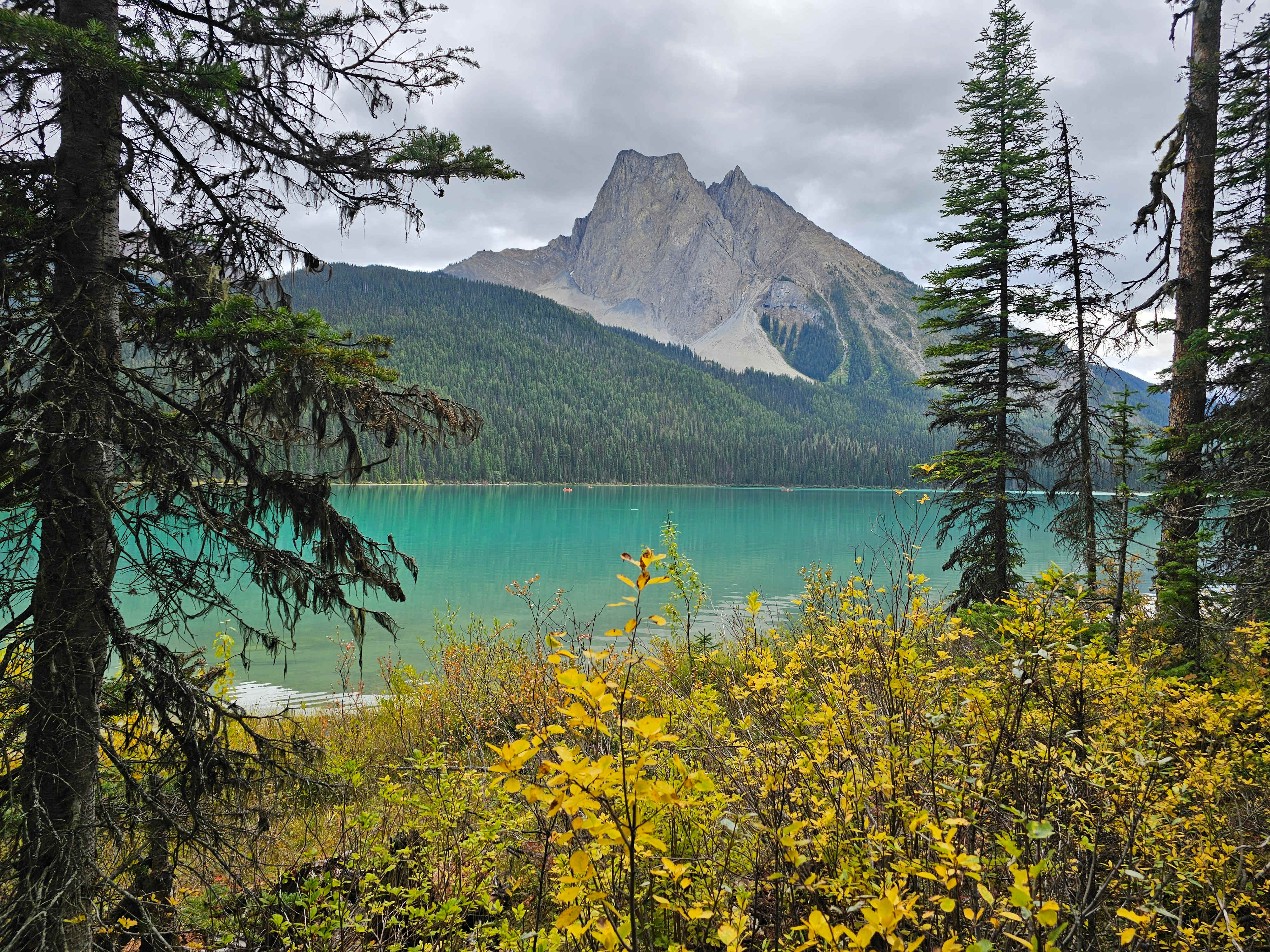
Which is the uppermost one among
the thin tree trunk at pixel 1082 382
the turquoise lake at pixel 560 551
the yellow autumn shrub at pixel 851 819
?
the thin tree trunk at pixel 1082 382

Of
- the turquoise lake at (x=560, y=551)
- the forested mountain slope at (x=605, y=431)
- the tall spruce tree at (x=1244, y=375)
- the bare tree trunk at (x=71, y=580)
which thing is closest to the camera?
the bare tree trunk at (x=71, y=580)

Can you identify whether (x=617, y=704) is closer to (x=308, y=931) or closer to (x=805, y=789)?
(x=805, y=789)

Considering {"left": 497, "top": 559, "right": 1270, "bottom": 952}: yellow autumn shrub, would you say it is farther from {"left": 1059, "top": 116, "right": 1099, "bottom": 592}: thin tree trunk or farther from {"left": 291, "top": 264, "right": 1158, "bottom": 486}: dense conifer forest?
{"left": 291, "top": 264, "right": 1158, "bottom": 486}: dense conifer forest

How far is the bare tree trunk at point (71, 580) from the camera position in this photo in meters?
2.60

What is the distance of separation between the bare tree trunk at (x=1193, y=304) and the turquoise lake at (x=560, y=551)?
3.16 meters

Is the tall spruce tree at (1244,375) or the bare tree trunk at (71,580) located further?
the tall spruce tree at (1244,375)

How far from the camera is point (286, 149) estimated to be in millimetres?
3775

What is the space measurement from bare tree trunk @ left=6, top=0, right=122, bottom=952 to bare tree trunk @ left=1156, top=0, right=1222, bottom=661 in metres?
9.44

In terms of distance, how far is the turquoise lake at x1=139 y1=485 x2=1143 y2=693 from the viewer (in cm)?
1507

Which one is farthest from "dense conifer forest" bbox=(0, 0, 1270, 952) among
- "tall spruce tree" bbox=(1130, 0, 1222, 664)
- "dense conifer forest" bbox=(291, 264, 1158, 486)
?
"dense conifer forest" bbox=(291, 264, 1158, 486)

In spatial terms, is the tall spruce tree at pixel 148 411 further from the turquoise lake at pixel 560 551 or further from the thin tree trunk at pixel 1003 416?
the thin tree trunk at pixel 1003 416

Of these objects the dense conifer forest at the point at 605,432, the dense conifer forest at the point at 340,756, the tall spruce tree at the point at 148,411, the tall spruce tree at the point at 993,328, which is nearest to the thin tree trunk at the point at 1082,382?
the tall spruce tree at the point at 993,328

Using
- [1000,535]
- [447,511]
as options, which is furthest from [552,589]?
[447,511]

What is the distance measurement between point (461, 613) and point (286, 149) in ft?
53.3
